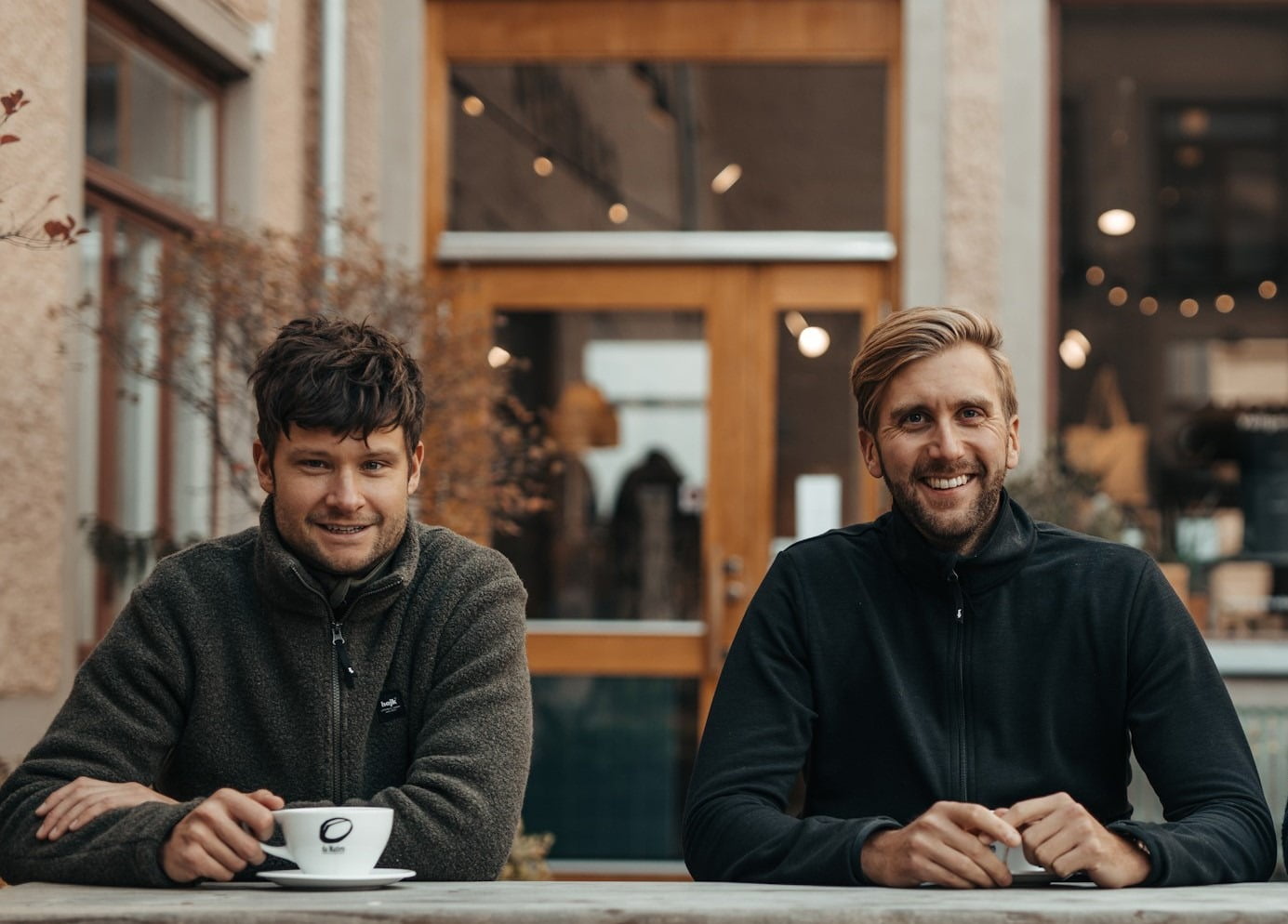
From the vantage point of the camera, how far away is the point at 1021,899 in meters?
1.91

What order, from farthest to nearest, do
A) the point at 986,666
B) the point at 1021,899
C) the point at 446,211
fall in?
the point at 446,211
the point at 986,666
the point at 1021,899

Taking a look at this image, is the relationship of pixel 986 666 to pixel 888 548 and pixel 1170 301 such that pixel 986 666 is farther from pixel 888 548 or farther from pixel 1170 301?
pixel 1170 301

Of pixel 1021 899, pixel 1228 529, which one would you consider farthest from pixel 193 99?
pixel 1021 899

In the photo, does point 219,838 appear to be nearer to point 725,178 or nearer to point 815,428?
point 815,428

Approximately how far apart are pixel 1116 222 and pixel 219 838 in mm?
5186

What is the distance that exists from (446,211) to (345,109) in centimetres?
51

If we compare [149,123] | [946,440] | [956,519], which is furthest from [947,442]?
[149,123]

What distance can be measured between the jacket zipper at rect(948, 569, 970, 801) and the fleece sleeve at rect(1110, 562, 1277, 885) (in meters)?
0.23

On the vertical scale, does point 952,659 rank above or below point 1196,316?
below

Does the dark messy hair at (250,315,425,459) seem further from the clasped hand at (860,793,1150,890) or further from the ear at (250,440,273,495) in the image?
the clasped hand at (860,793,1150,890)

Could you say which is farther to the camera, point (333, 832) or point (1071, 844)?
point (1071, 844)

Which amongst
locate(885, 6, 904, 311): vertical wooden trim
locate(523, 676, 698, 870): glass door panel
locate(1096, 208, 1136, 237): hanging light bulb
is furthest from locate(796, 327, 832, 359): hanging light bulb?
locate(523, 676, 698, 870): glass door panel

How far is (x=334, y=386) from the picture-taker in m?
2.50

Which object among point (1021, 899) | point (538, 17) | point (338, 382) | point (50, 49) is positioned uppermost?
point (538, 17)
